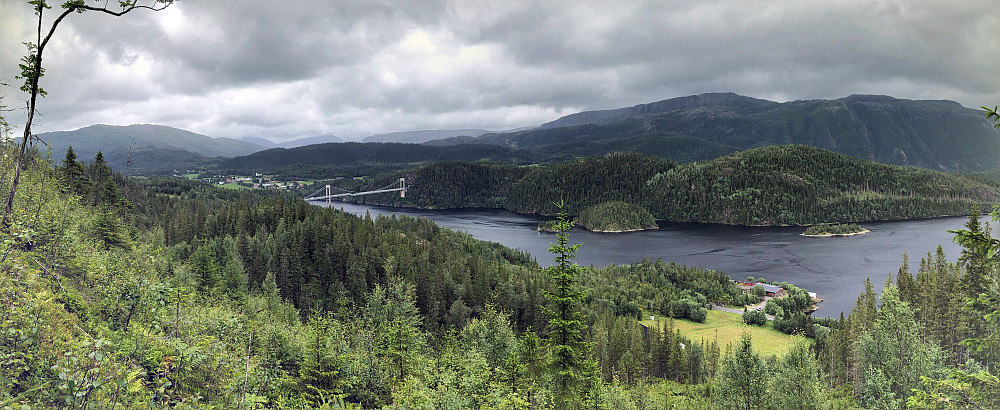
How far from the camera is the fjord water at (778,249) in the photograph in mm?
99188

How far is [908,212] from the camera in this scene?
188m

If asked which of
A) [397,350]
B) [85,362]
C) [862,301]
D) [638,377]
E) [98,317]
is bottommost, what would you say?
[638,377]

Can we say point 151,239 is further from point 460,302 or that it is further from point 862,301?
point 862,301

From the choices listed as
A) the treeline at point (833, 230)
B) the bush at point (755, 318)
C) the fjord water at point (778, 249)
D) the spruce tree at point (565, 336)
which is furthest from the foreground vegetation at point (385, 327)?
the treeline at point (833, 230)

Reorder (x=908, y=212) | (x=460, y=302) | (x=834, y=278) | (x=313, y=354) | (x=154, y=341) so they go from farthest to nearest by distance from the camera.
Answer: (x=908, y=212)
(x=834, y=278)
(x=460, y=302)
(x=313, y=354)
(x=154, y=341)

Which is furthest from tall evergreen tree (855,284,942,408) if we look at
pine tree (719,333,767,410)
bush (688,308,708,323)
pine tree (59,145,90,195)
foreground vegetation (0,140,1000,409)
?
pine tree (59,145,90,195)

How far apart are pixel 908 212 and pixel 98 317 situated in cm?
25118

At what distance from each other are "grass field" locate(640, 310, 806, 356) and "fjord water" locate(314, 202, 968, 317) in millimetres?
16903

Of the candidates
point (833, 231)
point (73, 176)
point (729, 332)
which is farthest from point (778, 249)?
point (73, 176)

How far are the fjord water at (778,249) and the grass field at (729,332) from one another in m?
16.9

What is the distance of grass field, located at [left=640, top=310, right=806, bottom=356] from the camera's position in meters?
62.6

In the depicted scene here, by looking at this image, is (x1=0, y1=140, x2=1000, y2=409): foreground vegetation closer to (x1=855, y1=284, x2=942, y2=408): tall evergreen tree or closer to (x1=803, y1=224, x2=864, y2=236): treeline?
(x1=855, y1=284, x2=942, y2=408): tall evergreen tree

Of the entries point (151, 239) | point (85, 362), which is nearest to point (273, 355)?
point (85, 362)

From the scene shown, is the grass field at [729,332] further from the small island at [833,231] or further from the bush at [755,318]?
the small island at [833,231]
